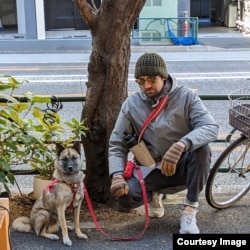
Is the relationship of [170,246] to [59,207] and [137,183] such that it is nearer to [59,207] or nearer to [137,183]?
[137,183]

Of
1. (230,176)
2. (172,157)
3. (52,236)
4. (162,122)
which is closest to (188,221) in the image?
(172,157)

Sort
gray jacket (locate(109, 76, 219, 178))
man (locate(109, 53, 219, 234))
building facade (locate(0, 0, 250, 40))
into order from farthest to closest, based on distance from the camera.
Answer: building facade (locate(0, 0, 250, 40)), gray jacket (locate(109, 76, 219, 178)), man (locate(109, 53, 219, 234))

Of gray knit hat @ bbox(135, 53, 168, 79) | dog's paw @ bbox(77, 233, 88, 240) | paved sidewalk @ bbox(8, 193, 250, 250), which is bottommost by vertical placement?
paved sidewalk @ bbox(8, 193, 250, 250)

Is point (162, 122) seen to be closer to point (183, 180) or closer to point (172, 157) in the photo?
point (172, 157)

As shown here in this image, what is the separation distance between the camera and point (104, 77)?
13.5 feet

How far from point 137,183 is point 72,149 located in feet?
1.76

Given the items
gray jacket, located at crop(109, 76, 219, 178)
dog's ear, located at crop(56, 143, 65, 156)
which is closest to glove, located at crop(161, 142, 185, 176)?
gray jacket, located at crop(109, 76, 219, 178)

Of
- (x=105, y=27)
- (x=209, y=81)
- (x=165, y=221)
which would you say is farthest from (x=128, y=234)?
(x=209, y=81)

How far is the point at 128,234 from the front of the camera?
3848mm

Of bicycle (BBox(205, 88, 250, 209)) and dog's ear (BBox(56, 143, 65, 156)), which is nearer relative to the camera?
dog's ear (BBox(56, 143, 65, 156))

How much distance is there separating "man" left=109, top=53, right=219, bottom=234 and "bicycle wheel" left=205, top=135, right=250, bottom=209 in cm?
49

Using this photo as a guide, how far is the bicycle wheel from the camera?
13.4 feet

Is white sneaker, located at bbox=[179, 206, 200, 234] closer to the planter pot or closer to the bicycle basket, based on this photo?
the bicycle basket

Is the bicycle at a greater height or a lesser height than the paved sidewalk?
greater
